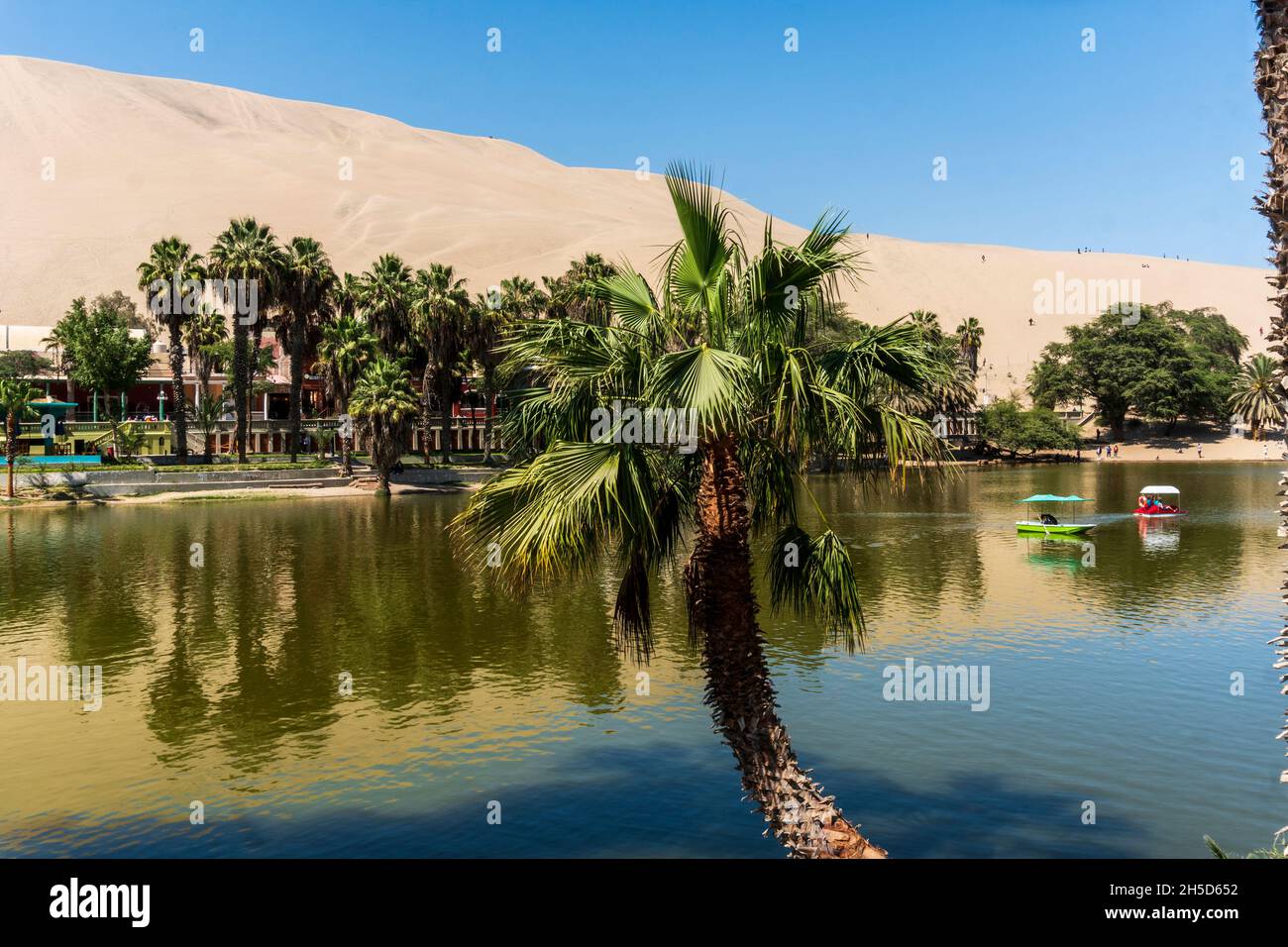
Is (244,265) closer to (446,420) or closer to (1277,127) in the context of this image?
(446,420)

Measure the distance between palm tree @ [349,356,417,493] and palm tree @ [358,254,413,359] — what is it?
27.7 feet

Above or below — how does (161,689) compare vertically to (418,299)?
below

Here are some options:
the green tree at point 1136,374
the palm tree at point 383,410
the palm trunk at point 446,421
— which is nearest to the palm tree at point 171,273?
the palm tree at point 383,410

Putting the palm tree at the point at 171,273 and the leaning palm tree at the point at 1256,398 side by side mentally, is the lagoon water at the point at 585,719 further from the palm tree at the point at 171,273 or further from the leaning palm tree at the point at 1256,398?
the leaning palm tree at the point at 1256,398

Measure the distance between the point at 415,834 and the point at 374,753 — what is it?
391cm

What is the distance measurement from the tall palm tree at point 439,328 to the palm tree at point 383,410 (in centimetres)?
740

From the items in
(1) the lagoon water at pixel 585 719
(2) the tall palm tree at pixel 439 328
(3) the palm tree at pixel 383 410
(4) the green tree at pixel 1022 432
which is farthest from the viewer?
(4) the green tree at pixel 1022 432

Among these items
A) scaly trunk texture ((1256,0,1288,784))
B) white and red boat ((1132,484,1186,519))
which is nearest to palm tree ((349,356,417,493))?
white and red boat ((1132,484,1186,519))

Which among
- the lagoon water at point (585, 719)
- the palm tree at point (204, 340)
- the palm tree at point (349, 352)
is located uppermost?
the palm tree at point (204, 340)

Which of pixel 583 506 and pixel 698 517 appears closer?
pixel 583 506

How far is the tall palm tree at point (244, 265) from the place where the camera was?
251ft
